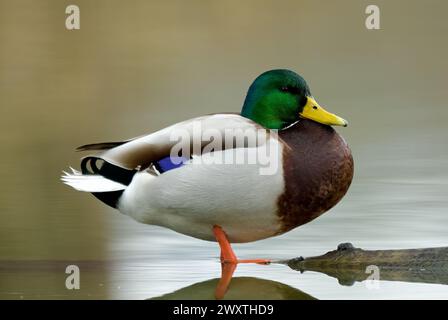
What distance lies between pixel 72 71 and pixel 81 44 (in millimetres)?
734

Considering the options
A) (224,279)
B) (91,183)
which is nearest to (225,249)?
(224,279)

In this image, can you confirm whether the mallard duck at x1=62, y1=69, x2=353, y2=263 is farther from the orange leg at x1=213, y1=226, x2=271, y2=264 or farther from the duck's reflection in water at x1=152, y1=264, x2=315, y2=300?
the duck's reflection in water at x1=152, y1=264, x2=315, y2=300

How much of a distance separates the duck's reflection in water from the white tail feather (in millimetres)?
663

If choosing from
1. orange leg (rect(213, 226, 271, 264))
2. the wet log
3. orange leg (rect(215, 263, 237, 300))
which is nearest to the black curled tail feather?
orange leg (rect(213, 226, 271, 264))

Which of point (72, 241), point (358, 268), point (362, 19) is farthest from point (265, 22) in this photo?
point (358, 268)

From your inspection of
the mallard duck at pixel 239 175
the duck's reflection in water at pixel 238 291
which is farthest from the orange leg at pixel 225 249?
the duck's reflection in water at pixel 238 291

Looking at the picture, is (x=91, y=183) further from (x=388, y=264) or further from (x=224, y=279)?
(x=388, y=264)

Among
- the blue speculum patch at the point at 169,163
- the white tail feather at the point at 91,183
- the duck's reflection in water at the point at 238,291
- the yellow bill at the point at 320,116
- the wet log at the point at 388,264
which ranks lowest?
the duck's reflection in water at the point at 238,291

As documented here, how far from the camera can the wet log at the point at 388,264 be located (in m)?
4.87

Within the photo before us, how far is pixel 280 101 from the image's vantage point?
5.29 meters

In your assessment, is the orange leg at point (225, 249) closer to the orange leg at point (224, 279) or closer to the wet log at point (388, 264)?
the orange leg at point (224, 279)

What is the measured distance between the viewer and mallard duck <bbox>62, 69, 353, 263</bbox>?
16.6ft

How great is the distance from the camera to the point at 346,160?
205 inches

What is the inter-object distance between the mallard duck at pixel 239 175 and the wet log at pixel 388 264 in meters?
0.26
